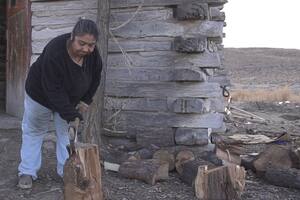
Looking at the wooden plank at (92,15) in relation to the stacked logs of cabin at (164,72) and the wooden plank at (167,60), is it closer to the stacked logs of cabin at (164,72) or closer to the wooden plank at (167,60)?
the stacked logs of cabin at (164,72)

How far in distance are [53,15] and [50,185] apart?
2.93 metres

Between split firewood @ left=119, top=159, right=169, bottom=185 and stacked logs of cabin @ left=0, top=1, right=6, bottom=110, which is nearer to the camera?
split firewood @ left=119, top=159, right=169, bottom=185

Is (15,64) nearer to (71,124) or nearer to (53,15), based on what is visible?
(53,15)

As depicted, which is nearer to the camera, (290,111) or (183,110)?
(183,110)

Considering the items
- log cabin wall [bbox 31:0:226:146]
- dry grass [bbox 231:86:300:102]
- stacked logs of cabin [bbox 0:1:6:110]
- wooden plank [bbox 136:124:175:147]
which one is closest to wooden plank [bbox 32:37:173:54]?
log cabin wall [bbox 31:0:226:146]

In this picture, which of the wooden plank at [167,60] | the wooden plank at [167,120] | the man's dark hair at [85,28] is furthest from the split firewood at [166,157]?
the man's dark hair at [85,28]

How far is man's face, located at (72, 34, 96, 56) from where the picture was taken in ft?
A: 13.4

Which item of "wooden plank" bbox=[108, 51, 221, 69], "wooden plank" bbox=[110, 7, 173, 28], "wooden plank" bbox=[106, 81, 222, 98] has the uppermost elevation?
"wooden plank" bbox=[110, 7, 173, 28]

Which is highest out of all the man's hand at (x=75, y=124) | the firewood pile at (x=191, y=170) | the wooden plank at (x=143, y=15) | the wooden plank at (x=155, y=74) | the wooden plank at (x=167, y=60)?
the wooden plank at (x=143, y=15)

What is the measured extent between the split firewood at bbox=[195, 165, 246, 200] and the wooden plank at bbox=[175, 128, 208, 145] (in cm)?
154

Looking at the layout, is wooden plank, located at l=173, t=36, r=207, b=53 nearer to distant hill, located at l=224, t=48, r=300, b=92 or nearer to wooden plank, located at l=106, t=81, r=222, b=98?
wooden plank, located at l=106, t=81, r=222, b=98

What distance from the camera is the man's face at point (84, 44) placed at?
409 centimetres

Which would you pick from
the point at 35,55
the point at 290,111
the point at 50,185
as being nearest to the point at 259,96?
the point at 290,111

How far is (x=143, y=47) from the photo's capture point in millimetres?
6578
